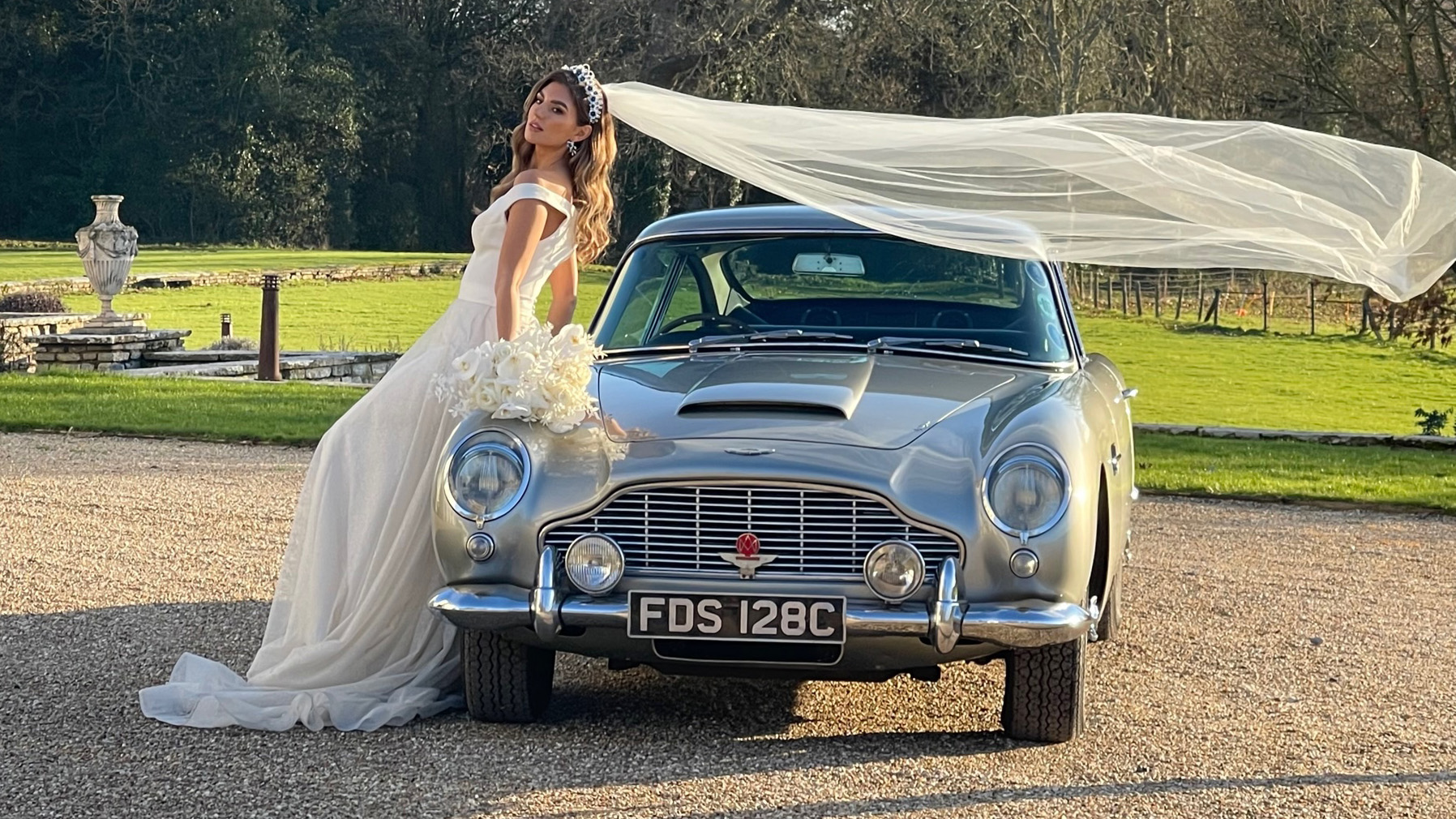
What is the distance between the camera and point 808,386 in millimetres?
4973

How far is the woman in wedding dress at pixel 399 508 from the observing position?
16.5 feet

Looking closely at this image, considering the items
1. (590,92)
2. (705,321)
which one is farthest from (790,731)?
(590,92)

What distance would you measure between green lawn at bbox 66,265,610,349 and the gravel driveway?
1574 centimetres

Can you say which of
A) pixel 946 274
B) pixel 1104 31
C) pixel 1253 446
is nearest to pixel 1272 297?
pixel 1104 31

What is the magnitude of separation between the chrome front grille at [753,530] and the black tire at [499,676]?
40 cm

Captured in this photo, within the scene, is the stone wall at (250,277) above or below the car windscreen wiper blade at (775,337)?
above

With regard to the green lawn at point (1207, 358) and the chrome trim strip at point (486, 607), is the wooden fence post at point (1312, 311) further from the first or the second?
the chrome trim strip at point (486, 607)

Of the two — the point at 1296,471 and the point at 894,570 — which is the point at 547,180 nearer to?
the point at 894,570

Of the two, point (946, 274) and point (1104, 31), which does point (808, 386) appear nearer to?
point (946, 274)

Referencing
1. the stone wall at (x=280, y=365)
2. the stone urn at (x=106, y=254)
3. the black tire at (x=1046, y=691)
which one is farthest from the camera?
the stone urn at (x=106, y=254)

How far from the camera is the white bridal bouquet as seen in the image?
4855mm

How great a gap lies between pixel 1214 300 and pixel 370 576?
2616 cm

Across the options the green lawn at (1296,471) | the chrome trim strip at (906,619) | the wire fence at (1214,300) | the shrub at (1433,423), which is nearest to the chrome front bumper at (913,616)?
the chrome trim strip at (906,619)

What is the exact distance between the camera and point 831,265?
19.5 feet
